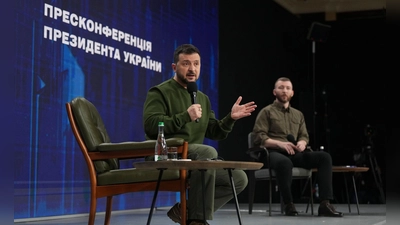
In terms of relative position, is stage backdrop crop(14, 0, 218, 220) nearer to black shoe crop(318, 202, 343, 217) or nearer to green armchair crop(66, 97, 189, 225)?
green armchair crop(66, 97, 189, 225)

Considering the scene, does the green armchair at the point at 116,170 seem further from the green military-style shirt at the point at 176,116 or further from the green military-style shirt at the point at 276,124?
the green military-style shirt at the point at 276,124

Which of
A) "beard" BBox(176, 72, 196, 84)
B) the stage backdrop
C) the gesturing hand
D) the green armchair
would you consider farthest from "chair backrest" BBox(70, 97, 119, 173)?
the stage backdrop

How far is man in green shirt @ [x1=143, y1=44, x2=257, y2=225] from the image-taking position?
327 cm

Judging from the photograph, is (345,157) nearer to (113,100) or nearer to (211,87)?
(211,87)

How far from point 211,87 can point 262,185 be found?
2.62 metres

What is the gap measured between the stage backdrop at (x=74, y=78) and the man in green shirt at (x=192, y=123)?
172 centimetres

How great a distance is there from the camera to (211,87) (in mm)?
8211

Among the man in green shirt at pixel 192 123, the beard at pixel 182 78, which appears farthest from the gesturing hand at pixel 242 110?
the beard at pixel 182 78

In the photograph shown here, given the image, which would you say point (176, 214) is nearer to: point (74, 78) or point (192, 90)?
point (192, 90)

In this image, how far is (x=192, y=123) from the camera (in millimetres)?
3637

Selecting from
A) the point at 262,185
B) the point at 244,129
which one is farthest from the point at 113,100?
the point at 262,185

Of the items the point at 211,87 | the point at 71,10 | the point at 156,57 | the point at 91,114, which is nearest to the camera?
the point at 91,114

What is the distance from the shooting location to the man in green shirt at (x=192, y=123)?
3.27 metres

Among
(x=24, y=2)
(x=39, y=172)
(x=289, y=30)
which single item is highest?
(x=289, y=30)
